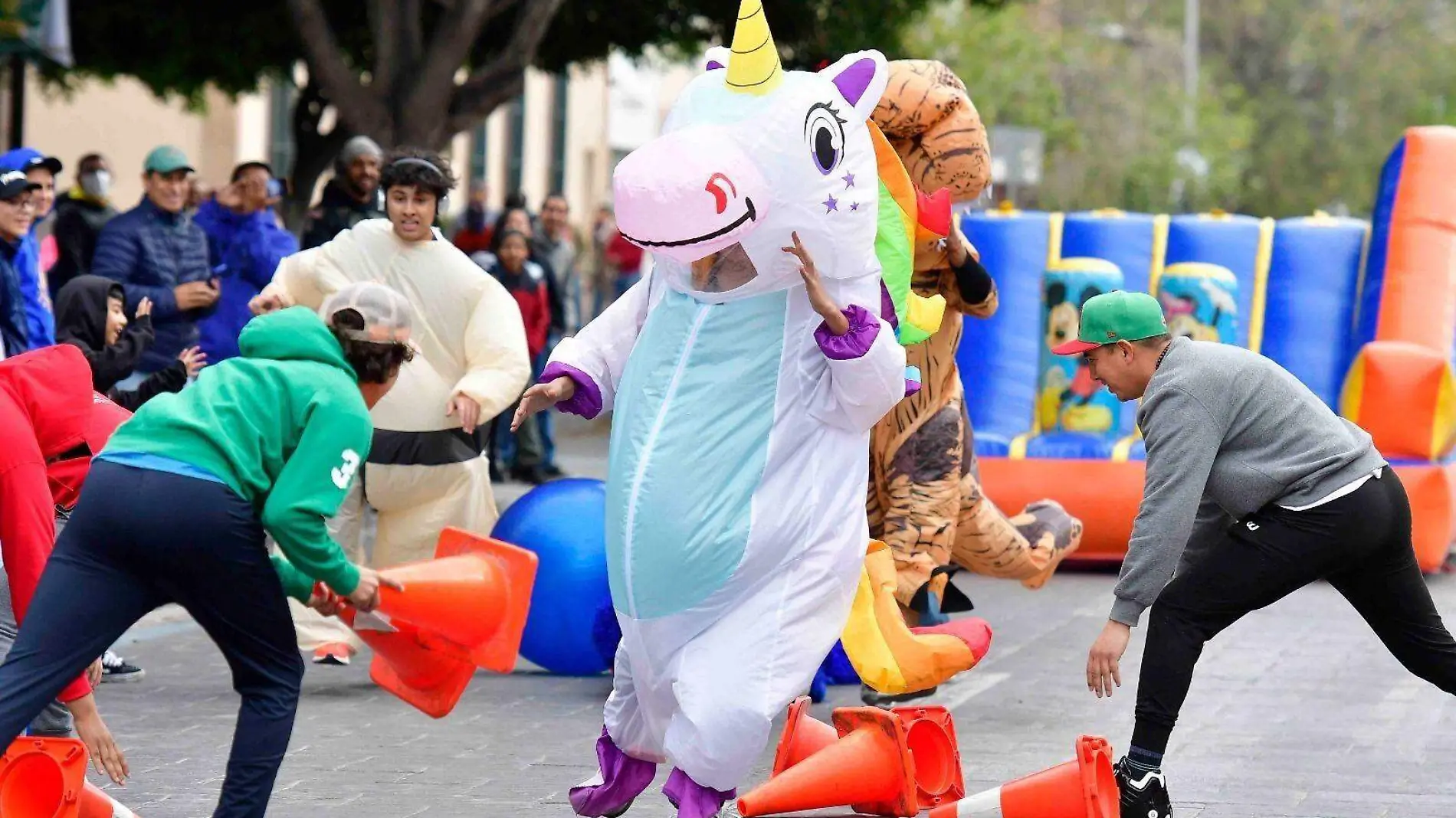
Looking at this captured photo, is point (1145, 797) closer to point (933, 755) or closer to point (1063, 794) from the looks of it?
point (1063, 794)

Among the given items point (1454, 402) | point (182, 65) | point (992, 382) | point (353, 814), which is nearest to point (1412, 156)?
point (1454, 402)

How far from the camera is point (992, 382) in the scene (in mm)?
11328

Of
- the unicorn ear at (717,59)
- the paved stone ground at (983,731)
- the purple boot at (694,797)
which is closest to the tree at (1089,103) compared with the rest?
the paved stone ground at (983,731)

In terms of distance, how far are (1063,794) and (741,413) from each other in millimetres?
1214

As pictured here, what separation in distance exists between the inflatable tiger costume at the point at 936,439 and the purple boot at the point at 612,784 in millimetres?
1603

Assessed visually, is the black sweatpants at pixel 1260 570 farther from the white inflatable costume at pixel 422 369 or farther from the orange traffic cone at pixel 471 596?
the white inflatable costume at pixel 422 369

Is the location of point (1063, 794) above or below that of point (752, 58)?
below

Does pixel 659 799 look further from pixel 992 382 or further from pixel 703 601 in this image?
pixel 992 382

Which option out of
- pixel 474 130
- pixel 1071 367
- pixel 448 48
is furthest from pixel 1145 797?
pixel 474 130

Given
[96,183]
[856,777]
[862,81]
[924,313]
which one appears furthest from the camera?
[96,183]

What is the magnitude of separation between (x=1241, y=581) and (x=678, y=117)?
1816 mm

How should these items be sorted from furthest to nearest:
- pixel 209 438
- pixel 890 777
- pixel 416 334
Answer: pixel 416 334 < pixel 890 777 < pixel 209 438

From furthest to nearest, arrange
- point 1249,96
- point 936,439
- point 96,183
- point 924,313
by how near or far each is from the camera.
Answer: point 1249,96 < point 96,183 < point 936,439 < point 924,313

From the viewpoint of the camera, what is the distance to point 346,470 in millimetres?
4797
